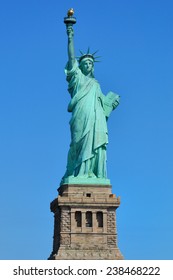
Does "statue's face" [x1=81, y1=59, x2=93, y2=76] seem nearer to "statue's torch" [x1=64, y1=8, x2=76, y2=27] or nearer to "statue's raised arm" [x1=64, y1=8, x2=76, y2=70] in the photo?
"statue's raised arm" [x1=64, y1=8, x2=76, y2=70]

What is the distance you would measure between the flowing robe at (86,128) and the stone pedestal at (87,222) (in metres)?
1.32

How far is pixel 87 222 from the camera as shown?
1804 inches

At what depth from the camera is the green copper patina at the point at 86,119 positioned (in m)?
47.1

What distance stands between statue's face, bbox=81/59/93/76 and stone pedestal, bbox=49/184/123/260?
7.00 meters

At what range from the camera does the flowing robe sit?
47219 mm

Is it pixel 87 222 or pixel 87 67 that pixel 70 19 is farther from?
pixel 87 222

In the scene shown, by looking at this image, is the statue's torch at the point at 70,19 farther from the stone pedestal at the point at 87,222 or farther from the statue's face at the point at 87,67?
the stone pedestal at the point at 87,222

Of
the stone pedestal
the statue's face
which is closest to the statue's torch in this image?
the statue's face
